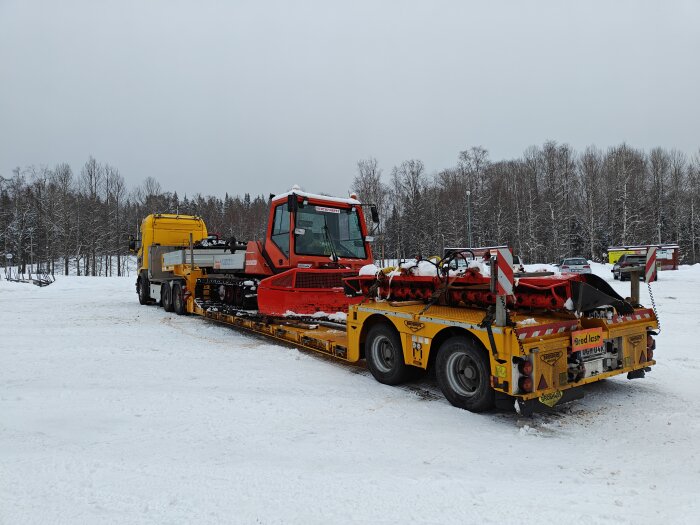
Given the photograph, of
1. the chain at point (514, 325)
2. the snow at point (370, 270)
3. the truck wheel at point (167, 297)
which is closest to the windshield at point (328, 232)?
the snow at point (370, 270)

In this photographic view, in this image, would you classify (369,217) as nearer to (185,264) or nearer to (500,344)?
(185,264)

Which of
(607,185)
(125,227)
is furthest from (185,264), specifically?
(607,185)

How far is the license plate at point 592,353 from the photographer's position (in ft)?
15.2

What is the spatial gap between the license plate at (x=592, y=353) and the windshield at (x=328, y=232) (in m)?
5.39

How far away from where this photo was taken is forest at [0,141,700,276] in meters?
49.6

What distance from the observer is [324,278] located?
8.52m

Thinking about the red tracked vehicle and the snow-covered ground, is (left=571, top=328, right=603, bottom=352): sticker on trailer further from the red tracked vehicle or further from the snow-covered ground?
the red tracked vehicle

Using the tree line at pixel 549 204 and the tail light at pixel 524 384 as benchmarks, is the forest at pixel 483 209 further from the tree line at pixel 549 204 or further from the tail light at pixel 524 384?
the tail light at pixel 524 384

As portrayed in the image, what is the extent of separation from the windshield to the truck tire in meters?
5.45

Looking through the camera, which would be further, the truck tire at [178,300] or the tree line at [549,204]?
the tree line at [549,204]

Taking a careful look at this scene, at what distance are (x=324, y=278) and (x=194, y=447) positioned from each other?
16.1 feet

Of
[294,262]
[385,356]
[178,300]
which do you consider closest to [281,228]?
[294,262]

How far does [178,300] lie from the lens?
13.2 meters

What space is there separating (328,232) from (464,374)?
5.07 m
